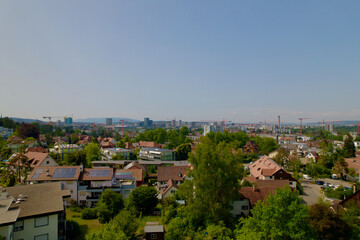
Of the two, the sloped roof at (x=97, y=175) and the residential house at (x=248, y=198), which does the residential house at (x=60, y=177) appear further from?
the residential house at (x=248, y=198)

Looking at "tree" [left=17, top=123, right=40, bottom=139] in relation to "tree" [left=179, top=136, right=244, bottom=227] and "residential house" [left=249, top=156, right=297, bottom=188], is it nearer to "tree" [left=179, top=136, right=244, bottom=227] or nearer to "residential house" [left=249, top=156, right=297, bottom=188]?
"residential house" [left=249, top=156, right=297, bottom=188]

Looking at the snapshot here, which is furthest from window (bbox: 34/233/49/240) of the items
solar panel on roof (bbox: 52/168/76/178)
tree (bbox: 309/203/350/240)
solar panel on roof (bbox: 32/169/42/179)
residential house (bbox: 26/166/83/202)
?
tree (bbox: 309/203/350/240)

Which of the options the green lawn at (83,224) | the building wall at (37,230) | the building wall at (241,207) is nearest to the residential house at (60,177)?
the green lawn at (83,224)

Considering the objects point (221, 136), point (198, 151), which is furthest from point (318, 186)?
point (221, 136)

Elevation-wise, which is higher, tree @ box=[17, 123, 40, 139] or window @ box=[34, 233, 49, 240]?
tree @ box=[17, 123, 40, 139]

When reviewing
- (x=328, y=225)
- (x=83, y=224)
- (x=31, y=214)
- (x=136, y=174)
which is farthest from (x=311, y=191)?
(x=31, y=214)

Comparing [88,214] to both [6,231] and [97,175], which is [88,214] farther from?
[6,231]
